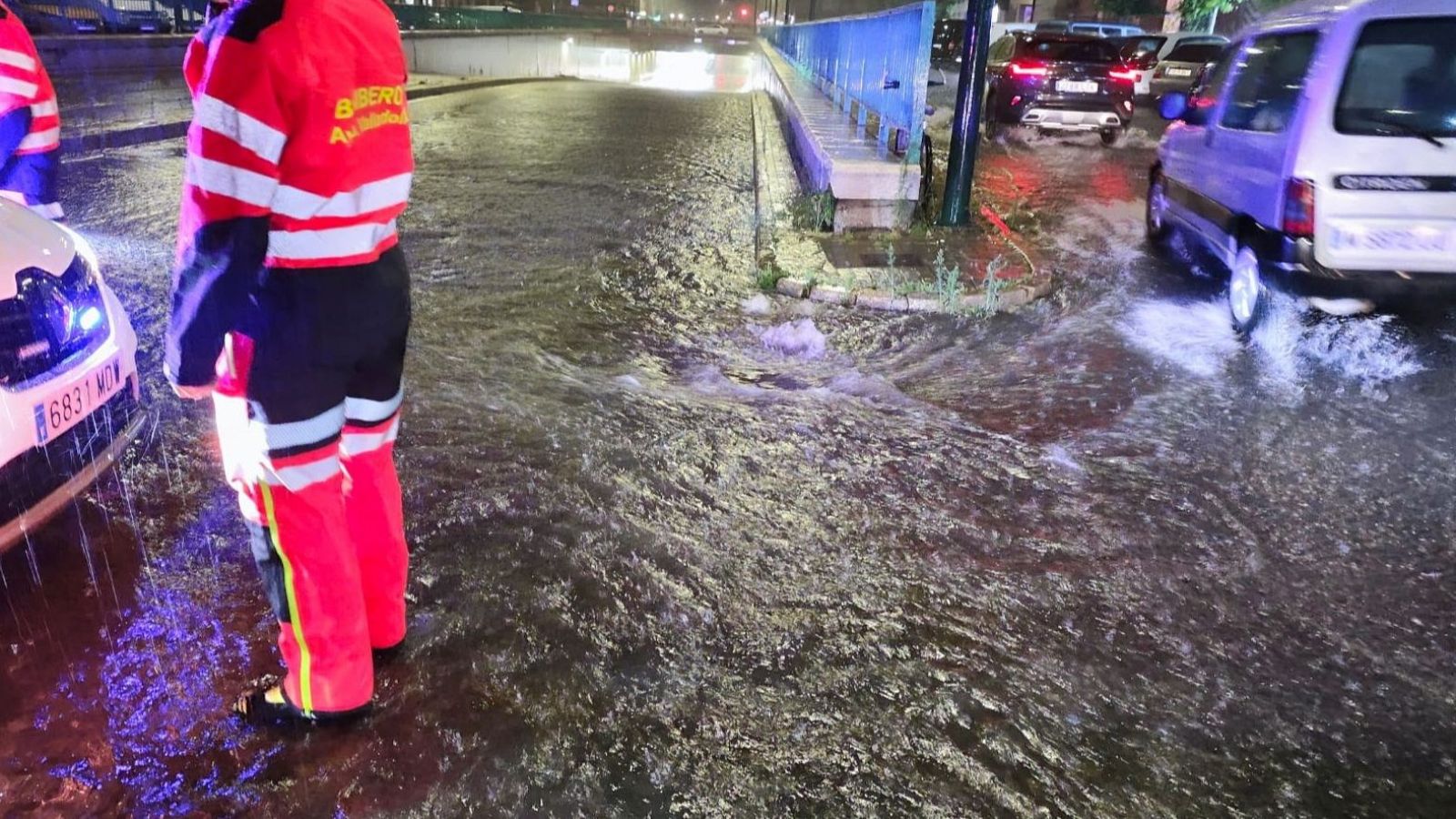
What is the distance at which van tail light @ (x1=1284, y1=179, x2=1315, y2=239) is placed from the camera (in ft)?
17.4

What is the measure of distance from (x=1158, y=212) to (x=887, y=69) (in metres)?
2.81

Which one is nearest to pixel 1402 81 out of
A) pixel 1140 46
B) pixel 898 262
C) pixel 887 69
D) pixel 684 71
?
pixel 898 262

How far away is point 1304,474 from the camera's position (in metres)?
4.38

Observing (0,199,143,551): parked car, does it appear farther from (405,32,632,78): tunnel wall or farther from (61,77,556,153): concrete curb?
(405,32,632,78): tunnel wall

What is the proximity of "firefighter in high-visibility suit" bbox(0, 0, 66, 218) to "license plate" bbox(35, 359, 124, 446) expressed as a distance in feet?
4.20

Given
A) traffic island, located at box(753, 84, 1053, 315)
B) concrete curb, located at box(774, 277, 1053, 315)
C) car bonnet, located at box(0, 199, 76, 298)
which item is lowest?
concrete curb, located at box(774, 277, 1053, 315)

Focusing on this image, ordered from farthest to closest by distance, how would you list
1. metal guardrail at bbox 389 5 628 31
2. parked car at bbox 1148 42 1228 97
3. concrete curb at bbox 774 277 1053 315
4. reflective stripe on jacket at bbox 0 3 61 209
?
1. metal guardrail at bbox 389 5 628 31
2. parked car at bbox 1148 42 1228 97
3. concrete curb at bbox 774 277 1053 315
4. reflective stripe on jacket at bbox 0 3 61 209

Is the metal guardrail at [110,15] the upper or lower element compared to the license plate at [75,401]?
upper

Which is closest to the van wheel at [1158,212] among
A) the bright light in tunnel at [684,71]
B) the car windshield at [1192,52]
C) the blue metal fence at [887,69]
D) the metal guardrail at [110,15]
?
the blue metal fence at [887,69]

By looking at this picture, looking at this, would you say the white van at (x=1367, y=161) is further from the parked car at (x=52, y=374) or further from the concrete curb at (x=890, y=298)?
the parked car at (x=52, y=374)

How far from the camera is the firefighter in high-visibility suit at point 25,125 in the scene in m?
3.96

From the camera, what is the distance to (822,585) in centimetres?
344

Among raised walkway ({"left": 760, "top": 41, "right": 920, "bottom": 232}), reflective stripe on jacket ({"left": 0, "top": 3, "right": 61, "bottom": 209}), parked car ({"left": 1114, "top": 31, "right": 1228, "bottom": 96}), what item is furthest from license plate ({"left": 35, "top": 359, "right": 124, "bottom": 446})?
parked car ({"left": 1114, "top": 31, "right": 1228, "bottom": 96})

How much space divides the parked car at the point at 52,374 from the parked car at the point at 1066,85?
13644 mm
